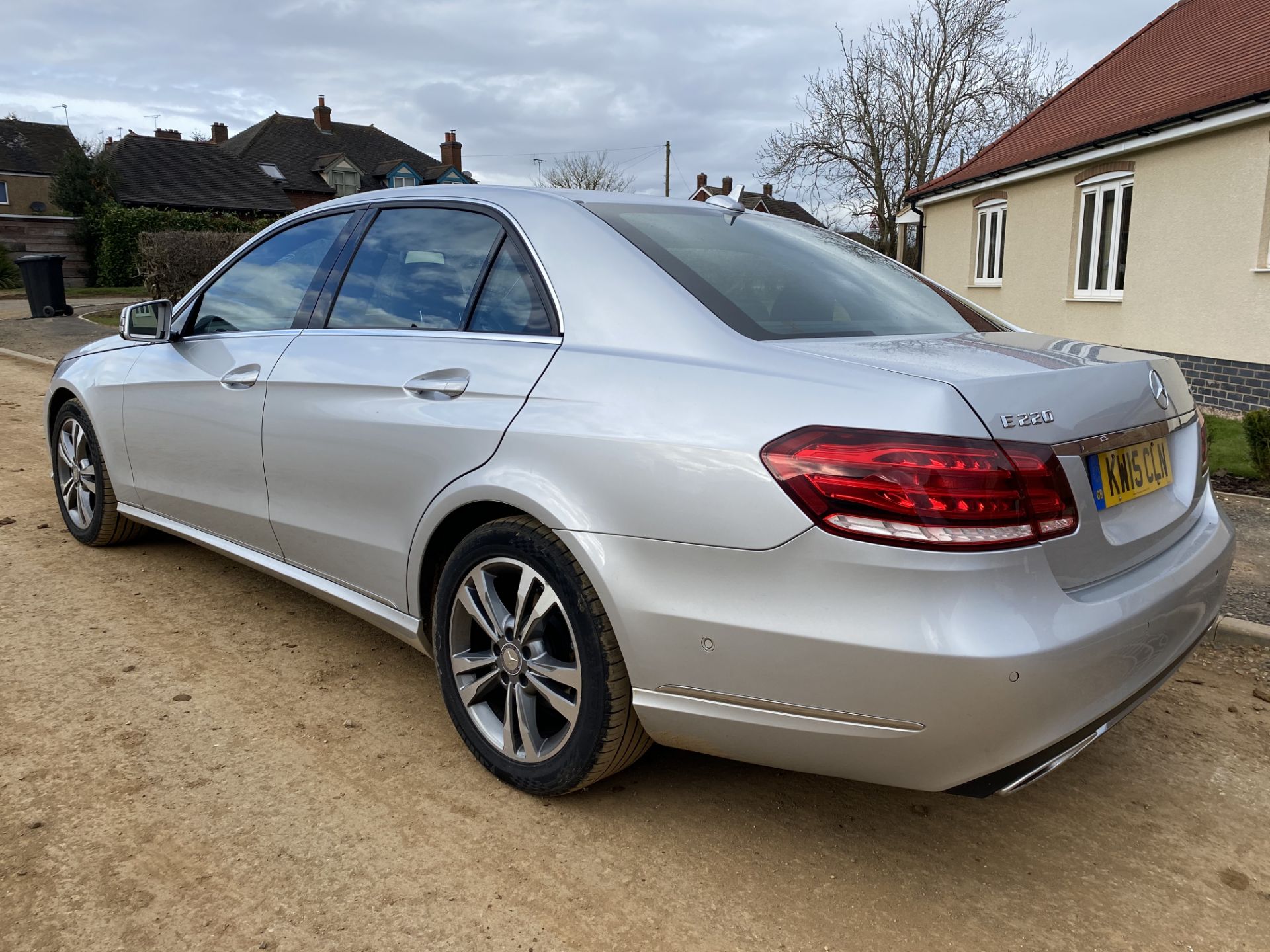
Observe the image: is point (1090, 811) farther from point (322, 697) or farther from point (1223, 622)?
point (322, 697)

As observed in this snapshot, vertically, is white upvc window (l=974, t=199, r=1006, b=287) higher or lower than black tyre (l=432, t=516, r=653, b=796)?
higher

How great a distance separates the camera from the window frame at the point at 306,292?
329 cm

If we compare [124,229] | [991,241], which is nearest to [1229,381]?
[991,241]

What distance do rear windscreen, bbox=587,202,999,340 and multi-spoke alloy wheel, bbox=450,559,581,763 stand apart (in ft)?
2.80

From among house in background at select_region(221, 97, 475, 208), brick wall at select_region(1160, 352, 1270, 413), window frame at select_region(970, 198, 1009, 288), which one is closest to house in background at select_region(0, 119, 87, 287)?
house in background at select_region(221, 97, 475, 208)

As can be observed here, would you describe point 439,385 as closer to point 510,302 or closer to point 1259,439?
point 510,302

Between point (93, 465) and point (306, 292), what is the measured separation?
1.85m

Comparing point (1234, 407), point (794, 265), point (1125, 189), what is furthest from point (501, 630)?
point (1125, 189)

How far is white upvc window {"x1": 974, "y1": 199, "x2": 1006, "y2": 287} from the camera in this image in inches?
654

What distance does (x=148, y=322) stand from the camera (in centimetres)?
398

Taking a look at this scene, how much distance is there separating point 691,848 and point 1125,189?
13.2 m

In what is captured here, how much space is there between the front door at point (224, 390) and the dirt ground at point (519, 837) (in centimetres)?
64

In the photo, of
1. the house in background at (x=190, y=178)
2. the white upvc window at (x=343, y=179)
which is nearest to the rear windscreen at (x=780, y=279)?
the house in background at (x=190, y=178)

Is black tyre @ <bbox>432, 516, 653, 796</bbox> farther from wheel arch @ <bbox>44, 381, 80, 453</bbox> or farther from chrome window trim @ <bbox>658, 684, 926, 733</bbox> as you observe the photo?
wheel arch @ <bbox>44, 381, 80, 453</bbox>
